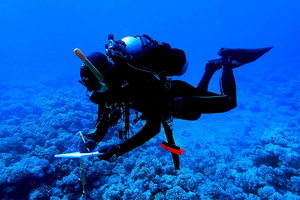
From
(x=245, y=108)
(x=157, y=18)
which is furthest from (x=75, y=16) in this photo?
(x=245, y=108)

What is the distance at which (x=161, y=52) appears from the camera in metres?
2.15

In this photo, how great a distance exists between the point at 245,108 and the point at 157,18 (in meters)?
138

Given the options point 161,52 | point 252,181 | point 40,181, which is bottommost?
point 252,181

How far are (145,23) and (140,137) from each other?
15536cm

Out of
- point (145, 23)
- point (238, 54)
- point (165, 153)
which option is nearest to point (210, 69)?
point (238, 54)

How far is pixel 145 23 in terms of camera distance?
461 feet

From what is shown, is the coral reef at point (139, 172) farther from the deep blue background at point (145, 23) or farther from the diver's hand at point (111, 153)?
the deep blue background at point (145, 23)

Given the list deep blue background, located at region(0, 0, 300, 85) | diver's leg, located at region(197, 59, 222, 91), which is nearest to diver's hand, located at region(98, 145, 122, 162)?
diver's leg, located at region(197, 59, 222, 91)

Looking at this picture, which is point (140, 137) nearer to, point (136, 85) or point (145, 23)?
point (136, 85)

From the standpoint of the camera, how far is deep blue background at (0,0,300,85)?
11006 cm

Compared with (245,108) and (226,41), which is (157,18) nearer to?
(226,41)

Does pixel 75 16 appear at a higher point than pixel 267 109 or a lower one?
higher

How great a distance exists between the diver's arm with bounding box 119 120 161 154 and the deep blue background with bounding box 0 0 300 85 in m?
107

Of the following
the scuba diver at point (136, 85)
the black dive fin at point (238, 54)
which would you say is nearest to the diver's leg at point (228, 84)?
the black dive fin at point (238, 54)
